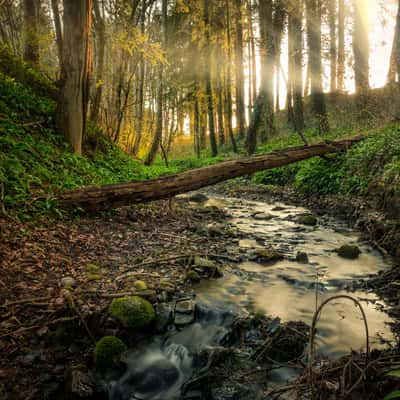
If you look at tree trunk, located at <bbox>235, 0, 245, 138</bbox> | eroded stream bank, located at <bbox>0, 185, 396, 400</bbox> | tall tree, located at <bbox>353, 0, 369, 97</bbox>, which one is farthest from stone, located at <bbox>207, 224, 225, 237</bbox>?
tree trunk, located at <bbox>235, 0, 245, 138</bbox>

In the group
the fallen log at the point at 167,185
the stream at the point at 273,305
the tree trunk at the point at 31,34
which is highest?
the tree trunk at the point at 31,34

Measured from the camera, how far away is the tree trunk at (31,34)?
11.2 meters

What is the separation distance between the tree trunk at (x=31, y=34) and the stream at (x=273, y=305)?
9.95 meters

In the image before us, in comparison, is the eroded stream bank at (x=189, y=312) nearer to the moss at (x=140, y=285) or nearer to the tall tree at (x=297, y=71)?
the moss at (x=140, y=285)

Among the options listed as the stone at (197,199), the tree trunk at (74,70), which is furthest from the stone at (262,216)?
the tree trunk at (74,70)

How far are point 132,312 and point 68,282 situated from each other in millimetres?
1142

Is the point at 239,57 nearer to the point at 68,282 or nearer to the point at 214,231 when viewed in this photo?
the point at 214,231

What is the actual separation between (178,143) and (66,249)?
43.0 m

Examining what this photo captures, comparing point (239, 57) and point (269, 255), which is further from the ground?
point (239, 57)

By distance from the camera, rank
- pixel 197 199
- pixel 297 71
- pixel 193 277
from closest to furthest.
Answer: pixel 193 277
pixel 197 199
pixel 297 71

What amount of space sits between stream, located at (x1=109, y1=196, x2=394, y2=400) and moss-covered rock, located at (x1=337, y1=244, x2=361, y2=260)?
0.28 ft

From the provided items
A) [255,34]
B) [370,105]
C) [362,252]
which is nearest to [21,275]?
[362,252]

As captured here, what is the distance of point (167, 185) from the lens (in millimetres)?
7426

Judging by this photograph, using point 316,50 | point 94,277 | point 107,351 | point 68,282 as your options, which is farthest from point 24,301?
point 316,50
